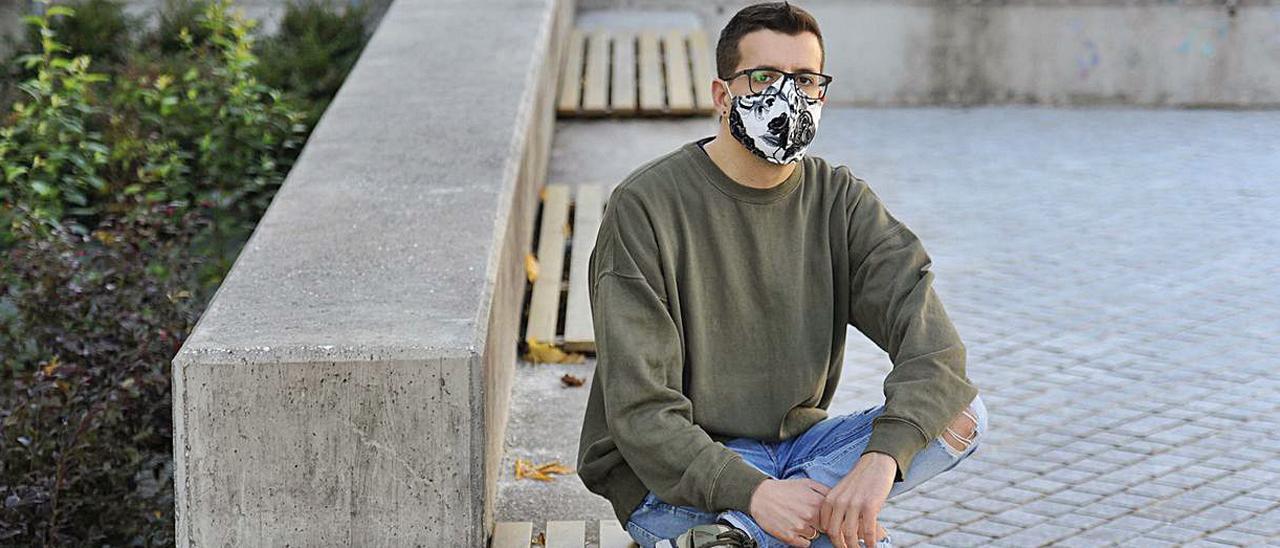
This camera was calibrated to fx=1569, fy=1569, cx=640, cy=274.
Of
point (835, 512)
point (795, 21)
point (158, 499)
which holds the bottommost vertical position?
point (158, 499)

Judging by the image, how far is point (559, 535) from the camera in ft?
11.8

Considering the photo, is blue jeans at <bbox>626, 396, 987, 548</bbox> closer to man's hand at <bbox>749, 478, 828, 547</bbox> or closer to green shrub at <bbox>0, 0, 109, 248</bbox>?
man's hand at <bbox>749, 478, 828, 547</bbox>

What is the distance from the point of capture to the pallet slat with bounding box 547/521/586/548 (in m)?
3.56

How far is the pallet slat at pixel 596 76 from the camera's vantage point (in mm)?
7988

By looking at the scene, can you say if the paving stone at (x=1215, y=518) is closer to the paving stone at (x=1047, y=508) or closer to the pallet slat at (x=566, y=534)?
the paving stone at (x=1047, y=508)

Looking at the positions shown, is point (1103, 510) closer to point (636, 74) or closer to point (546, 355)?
point (546, 355)

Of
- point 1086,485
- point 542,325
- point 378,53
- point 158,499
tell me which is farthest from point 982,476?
point 378,53

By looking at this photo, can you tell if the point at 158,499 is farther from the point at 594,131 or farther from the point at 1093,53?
the point at 1093,53

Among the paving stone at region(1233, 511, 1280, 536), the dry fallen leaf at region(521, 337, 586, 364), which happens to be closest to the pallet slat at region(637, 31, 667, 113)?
the dry fallen leaf at region(521, 337, 586, 364)

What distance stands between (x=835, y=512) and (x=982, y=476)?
5.32 feet

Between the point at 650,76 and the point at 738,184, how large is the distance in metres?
5.49

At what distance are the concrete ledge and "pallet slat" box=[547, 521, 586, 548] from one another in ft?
0.53

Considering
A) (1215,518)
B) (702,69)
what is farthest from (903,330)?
(702,69)

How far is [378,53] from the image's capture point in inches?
244
